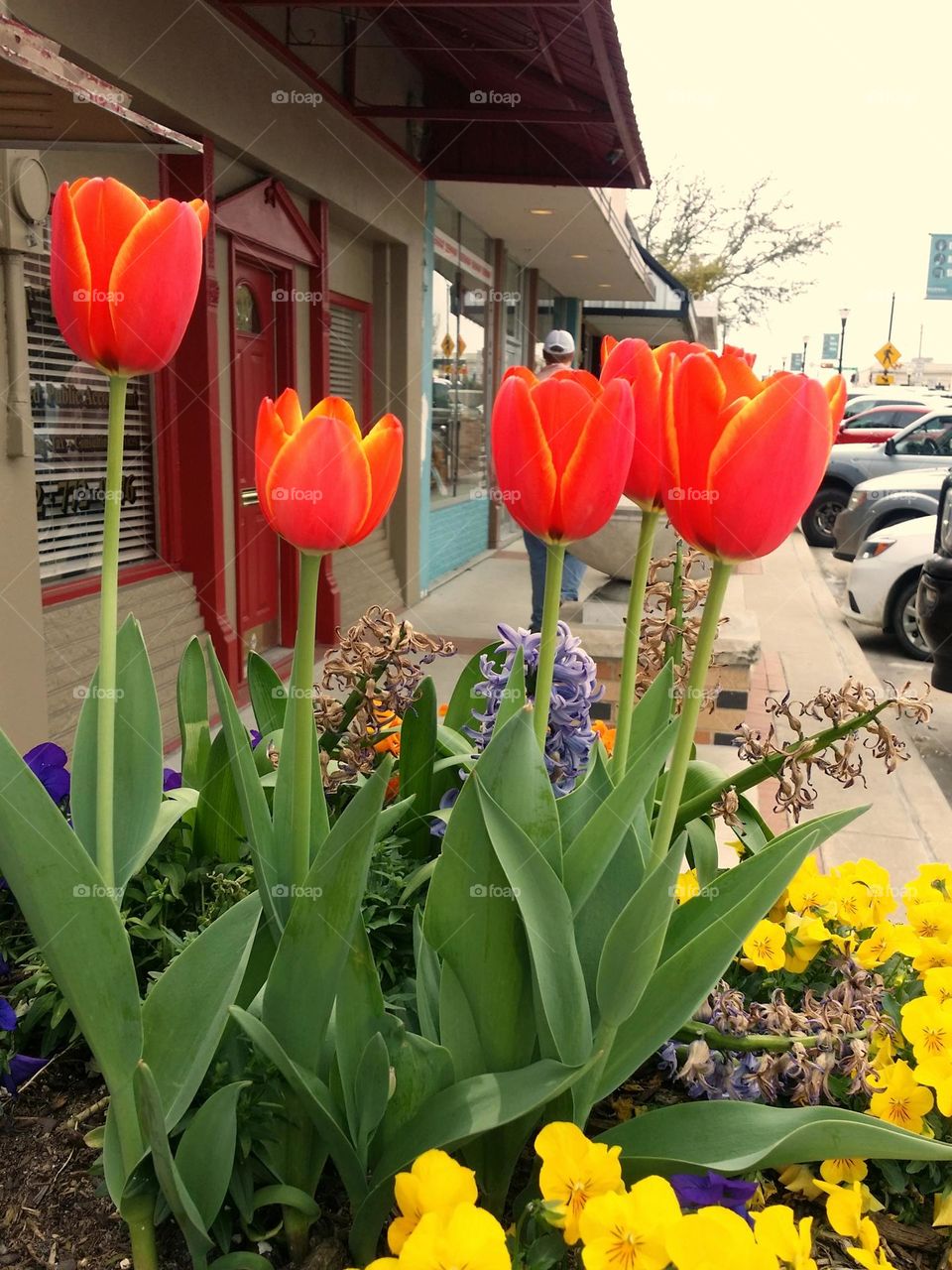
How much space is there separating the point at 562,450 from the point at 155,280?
0.40m

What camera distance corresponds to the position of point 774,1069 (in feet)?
4.23

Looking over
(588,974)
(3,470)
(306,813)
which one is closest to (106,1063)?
(306,813)

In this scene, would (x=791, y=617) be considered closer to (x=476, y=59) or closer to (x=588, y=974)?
(x=476, y=59)

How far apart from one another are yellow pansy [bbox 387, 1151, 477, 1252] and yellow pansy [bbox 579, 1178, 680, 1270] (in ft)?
0.36

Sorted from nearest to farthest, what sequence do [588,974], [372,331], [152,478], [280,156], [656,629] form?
[588,974], [656,629], [152,478], [280,156], [372,331]

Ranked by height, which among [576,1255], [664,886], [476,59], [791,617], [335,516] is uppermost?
[476,59]

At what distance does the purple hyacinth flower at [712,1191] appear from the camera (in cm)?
112

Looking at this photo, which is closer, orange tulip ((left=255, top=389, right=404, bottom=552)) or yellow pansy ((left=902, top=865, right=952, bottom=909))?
orange tulip ((left=255, top=389, right=404, bottom=552))

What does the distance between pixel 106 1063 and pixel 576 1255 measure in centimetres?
51

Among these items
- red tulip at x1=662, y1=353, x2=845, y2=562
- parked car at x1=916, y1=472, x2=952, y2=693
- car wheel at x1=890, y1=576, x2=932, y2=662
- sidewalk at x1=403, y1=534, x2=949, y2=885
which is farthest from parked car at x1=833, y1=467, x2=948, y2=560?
red tulip at x1=662, y1=353, x2=845, y2=562

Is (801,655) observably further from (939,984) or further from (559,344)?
(939,984)

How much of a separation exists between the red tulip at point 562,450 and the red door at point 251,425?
5.93 meters

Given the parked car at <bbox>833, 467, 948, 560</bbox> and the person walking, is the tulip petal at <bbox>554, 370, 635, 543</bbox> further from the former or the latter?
the parked car at <bbox>833, 467, 948, 560</bbox>

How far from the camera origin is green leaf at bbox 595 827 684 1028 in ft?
3.26
